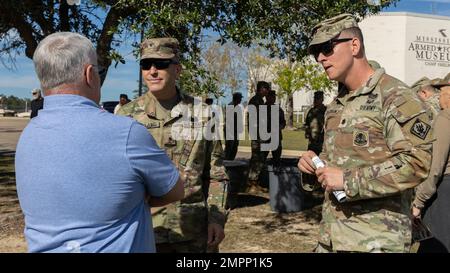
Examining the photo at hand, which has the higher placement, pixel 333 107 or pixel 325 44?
pixel 325 44

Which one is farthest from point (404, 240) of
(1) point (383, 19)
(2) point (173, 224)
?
(1) point (383, 19)

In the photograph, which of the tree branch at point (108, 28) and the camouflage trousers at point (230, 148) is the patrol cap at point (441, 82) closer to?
the tree branch at point (108, 28)

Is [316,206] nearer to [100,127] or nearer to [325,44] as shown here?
[325,44]

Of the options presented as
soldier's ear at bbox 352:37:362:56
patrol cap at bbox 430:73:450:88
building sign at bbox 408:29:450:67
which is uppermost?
building sign at bbox 408:29:450:67

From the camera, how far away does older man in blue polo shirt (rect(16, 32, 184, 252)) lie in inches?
64.6

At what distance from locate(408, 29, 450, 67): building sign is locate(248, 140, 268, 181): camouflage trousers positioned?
116 ft

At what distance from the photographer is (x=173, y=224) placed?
2771 mm

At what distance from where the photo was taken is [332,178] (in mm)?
2387

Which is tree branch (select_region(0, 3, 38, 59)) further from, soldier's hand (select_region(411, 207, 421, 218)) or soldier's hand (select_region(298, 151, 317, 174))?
soldier's hand (select_region(411, 207, 421, 218))

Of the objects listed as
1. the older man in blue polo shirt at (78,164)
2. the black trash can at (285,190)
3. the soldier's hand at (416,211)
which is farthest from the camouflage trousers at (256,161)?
the older man in blue polo shirt at (78,164)

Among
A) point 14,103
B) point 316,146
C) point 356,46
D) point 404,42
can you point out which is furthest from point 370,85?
point 14,103

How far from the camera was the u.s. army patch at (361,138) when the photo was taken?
7.87 feet

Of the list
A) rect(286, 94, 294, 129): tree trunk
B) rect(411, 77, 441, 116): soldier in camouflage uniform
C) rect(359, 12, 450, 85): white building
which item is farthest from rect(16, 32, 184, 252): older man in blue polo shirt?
rect(359, 12, 450, 85): white building
